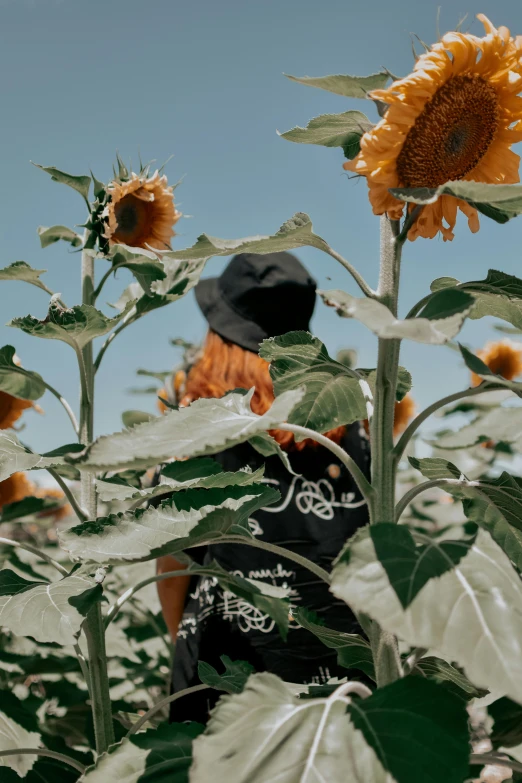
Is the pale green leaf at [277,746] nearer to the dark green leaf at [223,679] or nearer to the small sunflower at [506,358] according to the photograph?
the dark green leaf at [223,679]

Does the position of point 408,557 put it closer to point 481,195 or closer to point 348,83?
point 481,195

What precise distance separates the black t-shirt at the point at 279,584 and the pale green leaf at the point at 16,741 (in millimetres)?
456

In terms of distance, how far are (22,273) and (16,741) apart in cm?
98

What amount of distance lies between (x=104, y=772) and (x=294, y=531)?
123 centimetres

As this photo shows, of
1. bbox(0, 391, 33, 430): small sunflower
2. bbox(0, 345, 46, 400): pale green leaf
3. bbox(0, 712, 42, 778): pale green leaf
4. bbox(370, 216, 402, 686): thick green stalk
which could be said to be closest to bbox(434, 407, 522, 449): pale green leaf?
bbox(370, 216, 402, 686): thick green stalk

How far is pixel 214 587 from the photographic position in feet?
6.53

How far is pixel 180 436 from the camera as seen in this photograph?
2.45ft

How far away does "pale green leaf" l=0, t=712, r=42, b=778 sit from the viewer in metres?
1.54

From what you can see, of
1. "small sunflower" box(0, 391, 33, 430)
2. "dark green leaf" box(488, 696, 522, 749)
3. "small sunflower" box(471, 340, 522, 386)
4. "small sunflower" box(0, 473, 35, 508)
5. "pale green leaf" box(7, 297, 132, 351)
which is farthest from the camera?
"small sunflower" box(471, 340, 522, 386)

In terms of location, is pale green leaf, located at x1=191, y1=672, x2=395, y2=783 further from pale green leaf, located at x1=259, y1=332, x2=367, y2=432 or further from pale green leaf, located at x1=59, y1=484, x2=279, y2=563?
pale green leaf, located at x1=259, y1=332, x2=367, y2=432

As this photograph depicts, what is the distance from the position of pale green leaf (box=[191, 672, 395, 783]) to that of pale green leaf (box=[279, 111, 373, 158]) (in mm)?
647

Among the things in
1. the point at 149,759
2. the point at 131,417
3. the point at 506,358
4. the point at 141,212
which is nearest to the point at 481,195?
the point at 149,759

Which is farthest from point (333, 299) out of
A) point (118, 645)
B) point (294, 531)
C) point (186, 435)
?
point (118, 645)

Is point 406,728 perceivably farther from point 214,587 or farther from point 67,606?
Result: point 214,587
